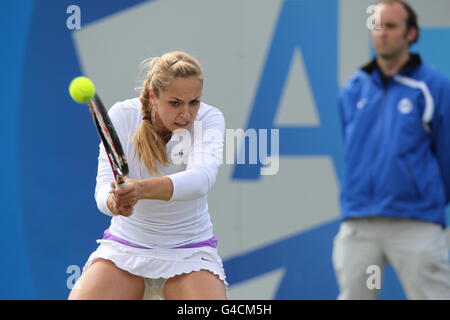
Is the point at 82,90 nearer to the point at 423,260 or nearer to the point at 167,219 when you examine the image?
the point at 167,219

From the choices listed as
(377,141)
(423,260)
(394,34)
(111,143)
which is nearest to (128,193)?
(111,143)

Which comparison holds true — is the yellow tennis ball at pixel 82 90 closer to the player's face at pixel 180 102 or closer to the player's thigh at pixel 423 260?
the player's face at pixel 180 102

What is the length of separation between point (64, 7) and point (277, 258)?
174 cm

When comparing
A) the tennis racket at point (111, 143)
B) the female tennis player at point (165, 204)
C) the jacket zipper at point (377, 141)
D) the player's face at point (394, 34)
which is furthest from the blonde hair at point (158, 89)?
the player's face at point (394, 34)

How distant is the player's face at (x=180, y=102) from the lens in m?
3.18

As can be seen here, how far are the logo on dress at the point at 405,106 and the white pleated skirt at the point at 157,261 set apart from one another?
1.22 m

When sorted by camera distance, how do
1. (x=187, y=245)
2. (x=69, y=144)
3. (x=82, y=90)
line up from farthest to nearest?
(x=69, y=144) → (x=187, y=245) → (x=82, y=90)

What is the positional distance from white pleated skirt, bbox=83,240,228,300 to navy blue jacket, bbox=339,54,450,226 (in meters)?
1.02

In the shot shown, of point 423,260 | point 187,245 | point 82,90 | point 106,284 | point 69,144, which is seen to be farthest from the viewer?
point 69,144

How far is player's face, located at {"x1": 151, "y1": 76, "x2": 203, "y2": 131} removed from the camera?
10.4 ft

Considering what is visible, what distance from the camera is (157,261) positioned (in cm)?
319

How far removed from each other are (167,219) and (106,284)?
33cm

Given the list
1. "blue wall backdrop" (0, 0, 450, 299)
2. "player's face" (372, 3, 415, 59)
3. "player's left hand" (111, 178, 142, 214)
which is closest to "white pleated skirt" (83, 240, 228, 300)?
"player's left hand" (111, 178, 142, 214)

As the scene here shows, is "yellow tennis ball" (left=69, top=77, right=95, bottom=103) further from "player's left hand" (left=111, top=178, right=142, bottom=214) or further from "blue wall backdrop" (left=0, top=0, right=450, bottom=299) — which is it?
"blue wall backdrop" (left=0, top=0, right=450, bottom=299)
